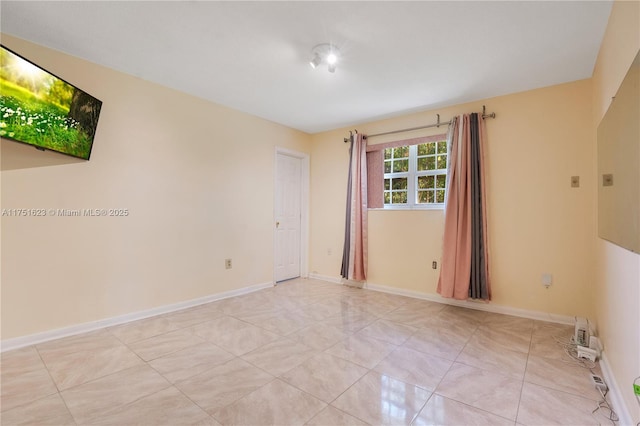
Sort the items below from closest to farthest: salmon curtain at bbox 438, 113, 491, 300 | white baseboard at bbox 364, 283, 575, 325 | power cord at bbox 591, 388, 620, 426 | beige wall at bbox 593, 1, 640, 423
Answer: beige wall at bbox 593, 1, 640, 423
power cord at bbox 591, 388, 620, 426
white baseboard at bbox 364, 283, 575, 325
salmon curtain at bbox 438, 113, 491, 300

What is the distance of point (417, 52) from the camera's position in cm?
244

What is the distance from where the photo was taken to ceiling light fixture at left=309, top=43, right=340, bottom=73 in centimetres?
234

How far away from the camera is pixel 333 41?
89.8 inches

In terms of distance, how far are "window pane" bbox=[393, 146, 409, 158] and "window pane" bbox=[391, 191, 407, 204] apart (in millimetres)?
A: 532

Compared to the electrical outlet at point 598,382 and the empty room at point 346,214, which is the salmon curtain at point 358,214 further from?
the electrical outlet at point 598,382

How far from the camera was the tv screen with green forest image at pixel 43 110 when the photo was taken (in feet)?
6.10

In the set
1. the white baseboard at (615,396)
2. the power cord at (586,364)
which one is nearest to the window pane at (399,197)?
the power cord at (586,364)

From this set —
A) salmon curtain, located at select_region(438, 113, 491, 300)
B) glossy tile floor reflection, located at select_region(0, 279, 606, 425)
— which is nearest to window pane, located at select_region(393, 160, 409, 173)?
salmon curtain, located at select_region(438, 113, 491, 300)

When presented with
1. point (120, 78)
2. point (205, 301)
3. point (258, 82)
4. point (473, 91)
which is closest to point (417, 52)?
point (473, 91)

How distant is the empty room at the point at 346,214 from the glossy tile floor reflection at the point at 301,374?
0.07 feet

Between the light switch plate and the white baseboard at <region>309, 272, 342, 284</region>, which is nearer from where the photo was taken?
the light switch plate

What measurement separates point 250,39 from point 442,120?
8.46ft

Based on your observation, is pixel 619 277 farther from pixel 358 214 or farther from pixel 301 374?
pixel 358 214

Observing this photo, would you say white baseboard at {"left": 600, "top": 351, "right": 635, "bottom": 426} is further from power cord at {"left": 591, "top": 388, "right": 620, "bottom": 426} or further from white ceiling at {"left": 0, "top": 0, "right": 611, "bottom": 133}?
white ceiling at {"left": 0, "top": 0, "right": 611, "bottom": 133}
